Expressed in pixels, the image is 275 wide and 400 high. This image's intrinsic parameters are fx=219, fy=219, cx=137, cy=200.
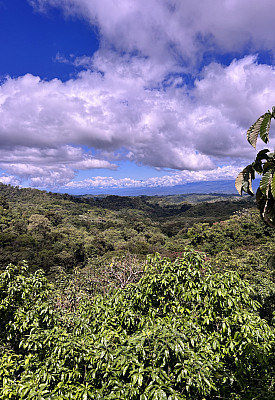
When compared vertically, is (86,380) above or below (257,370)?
above

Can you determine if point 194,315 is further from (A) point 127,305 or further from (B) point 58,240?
(B) point 58,240

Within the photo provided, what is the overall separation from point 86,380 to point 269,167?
3981 mm

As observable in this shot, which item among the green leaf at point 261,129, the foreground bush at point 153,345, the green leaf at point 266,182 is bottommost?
the foreground bush at point 153,345

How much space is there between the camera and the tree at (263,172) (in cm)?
242

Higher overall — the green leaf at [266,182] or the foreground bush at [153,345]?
the green leaf at [266,182]

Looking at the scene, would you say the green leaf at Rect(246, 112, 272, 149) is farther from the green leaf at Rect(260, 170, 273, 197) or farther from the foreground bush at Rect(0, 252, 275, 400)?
the foreground bush at Rect(0, 252, 275, 400)

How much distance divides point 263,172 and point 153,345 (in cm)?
265

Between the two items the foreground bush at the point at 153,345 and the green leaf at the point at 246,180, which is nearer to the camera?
the green leaf at the point at 246,180

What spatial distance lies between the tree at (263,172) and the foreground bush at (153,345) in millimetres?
2000

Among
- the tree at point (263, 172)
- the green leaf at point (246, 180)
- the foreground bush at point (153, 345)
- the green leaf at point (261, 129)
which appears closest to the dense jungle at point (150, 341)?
the foreground bush at point (153, 345)

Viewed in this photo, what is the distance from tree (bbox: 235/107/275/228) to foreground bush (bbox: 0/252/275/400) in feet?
6.56

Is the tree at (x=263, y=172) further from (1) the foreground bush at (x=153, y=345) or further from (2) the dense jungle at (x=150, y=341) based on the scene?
(1) the foreground bush at (x=153, y=345)

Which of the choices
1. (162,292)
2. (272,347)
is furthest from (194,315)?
(272,347)

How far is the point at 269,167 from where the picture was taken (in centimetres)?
249
